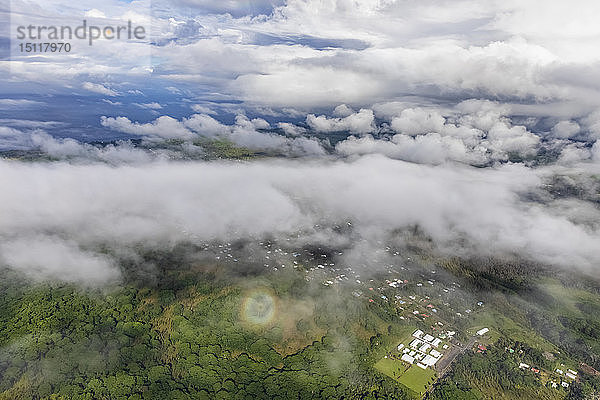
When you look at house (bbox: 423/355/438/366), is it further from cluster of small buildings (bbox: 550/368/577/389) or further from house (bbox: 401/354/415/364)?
cluster of small buildings (bbox: 550/368/577/389)

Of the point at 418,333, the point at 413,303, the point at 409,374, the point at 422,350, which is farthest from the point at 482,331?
the point at 409,374

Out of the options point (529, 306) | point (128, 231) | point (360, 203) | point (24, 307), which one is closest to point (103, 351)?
point (24, 307)

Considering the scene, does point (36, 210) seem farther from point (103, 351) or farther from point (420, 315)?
point (420, 315)

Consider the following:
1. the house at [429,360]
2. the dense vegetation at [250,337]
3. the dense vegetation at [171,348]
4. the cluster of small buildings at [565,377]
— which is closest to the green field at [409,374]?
the house at [429,360]

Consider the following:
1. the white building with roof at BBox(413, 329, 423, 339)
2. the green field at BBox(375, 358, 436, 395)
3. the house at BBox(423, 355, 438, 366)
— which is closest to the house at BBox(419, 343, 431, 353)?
the house at BBox(423, 355, 438, 366)

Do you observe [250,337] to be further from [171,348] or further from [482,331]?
[482,331]
